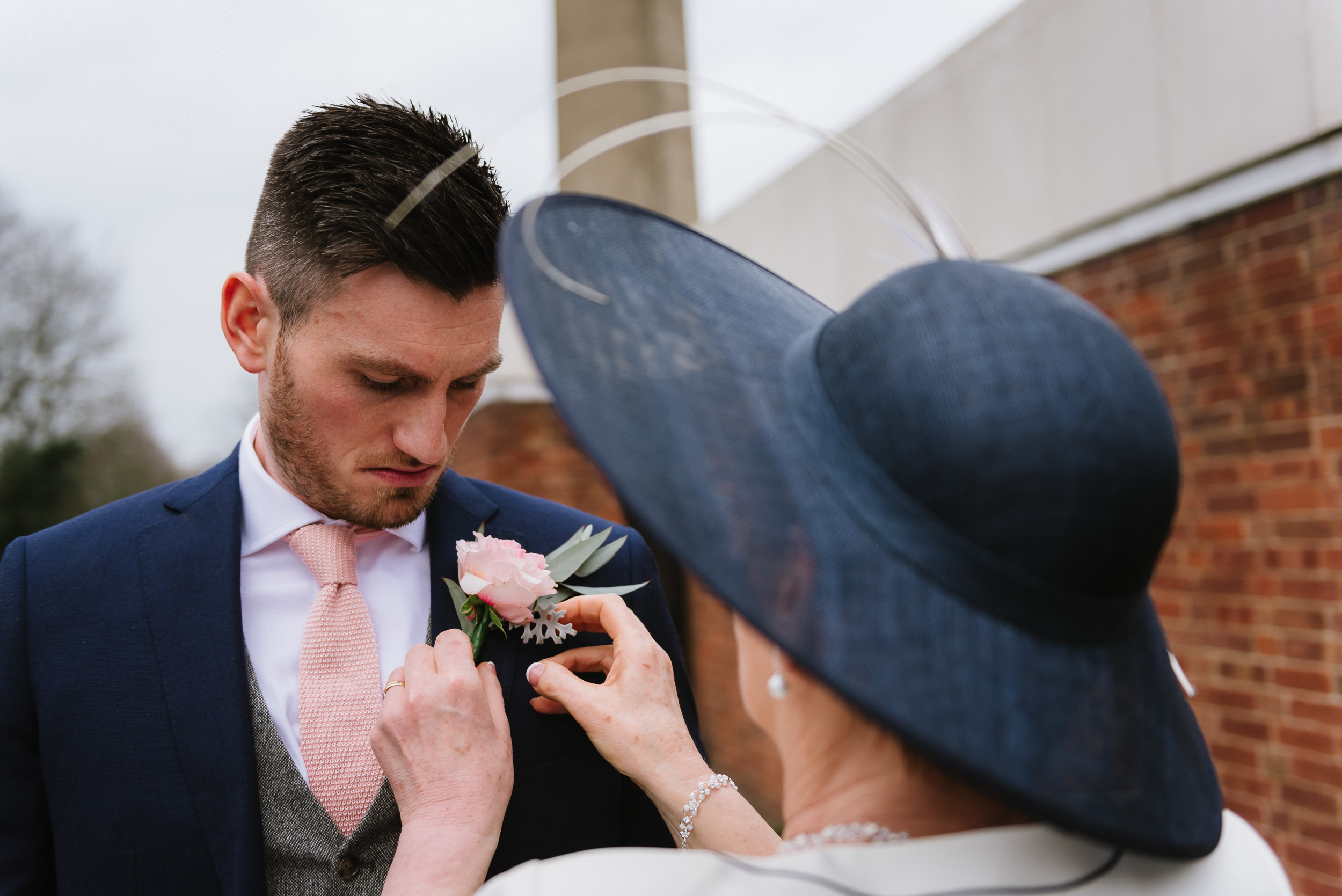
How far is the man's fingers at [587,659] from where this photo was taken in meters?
1.56

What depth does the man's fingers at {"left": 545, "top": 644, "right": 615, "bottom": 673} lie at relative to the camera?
5.12 ft

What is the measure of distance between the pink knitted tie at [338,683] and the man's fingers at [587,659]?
0.32 meters

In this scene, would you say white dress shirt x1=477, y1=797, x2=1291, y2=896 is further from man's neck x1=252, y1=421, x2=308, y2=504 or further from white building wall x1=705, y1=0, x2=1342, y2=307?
white building wall x1=705, y1=0, x2=1342, y2=307

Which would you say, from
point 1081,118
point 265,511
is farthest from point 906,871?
point 1081,118

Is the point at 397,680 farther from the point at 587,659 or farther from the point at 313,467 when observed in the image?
the point at 313,467

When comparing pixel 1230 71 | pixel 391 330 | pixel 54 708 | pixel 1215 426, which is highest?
pixel 1230 71

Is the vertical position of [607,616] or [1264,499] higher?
[607,616]

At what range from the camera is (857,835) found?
0.91 m

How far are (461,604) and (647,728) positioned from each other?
42 centimetres

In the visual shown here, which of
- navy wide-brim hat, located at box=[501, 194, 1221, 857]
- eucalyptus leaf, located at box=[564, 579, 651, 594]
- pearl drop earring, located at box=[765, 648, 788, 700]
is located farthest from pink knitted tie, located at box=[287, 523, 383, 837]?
navy wide-brim hat, located at box=[501, 194, 1221, 857]

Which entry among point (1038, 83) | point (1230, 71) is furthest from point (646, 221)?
point (1038, 83)

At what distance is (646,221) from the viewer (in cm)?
110

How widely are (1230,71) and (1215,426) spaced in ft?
4.44

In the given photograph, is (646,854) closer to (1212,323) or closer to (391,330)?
(391,330)
